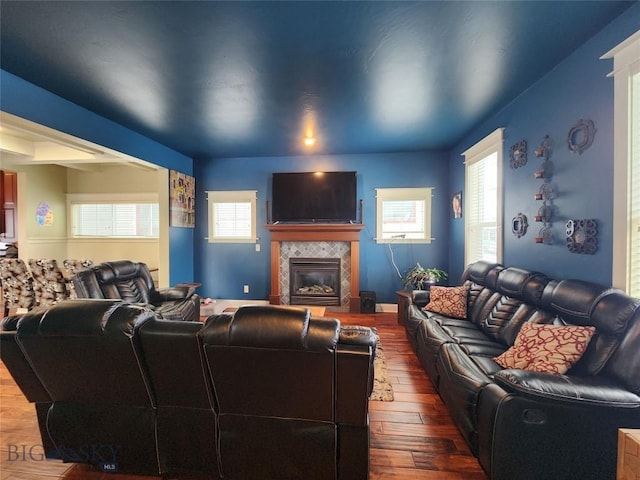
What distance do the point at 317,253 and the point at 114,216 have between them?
4.42 meters

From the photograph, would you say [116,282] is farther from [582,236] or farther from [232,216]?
[582,236]

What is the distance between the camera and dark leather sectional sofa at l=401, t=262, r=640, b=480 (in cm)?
132

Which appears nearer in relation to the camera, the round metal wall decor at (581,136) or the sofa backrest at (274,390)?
the sofa backrest at (274,390)

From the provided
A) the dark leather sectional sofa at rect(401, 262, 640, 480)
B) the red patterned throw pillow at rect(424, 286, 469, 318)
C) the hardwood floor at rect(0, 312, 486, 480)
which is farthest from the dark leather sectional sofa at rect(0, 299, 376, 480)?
the red patterned throw pillow at rect(424, 286, 469, 318)

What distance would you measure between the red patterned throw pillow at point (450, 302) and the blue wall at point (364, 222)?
Answer: 1.69 meters

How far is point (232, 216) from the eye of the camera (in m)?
5.15

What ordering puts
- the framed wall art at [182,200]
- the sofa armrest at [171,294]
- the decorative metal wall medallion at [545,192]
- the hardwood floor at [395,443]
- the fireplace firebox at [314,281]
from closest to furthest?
the hardwood floor at [395,443] → the decorative metal wall medallion at [545,192] → the sofa armrest at [171,294] → the framed wall art at [182,200] → the fireplace firebox at [314,281]

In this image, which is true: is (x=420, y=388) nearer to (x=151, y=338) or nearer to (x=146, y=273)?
(x=151, y=338)

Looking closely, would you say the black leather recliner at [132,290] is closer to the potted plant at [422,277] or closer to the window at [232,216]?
the window at [232,216]

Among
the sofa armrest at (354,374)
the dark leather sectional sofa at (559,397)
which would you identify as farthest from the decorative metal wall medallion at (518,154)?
the sofa armrest at (354,374)

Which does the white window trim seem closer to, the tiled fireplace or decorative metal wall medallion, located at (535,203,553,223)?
the tiled fireplace

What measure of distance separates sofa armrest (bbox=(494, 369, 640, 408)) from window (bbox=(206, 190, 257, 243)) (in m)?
4.33

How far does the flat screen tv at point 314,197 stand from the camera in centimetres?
472

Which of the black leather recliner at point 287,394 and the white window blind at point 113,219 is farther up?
the white window blind at point 113,219
